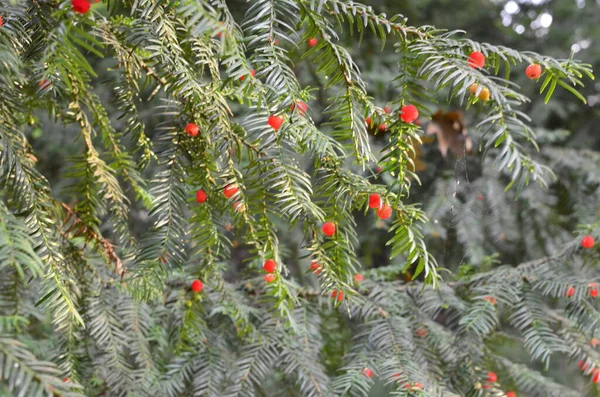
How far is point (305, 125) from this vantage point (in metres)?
0.58

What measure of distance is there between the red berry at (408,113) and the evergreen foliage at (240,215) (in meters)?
0.02

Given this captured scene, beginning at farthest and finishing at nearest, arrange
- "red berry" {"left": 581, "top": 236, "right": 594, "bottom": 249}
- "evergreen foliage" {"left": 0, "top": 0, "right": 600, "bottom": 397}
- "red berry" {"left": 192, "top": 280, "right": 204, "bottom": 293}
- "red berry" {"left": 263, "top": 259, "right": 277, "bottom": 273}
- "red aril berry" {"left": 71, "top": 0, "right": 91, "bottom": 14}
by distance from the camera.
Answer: "red berry" {"left": 581, "top": 236, "right": 594, "bottom": 249} < "red berry" {"left": 192, "top": 280, "right": 204, "bottom": 293} < "red berry" {"left": 263, "top": 259, "right": 277, "bottom": 273} < "evergreen foliage" {"left": 0, "top": 0, "right": 600, "bottom": 397} < "red aril berry" {"left": 71, "top": 0, "right": 91, "bottom": 14}

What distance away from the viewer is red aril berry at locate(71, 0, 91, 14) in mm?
465

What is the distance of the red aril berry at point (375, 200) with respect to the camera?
0.59 metres

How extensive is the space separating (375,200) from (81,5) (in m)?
0.36

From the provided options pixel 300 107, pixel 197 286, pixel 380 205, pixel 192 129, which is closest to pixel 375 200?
pixel 380 205

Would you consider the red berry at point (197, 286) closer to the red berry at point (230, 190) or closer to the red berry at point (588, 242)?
the red berry at point (230, 190)

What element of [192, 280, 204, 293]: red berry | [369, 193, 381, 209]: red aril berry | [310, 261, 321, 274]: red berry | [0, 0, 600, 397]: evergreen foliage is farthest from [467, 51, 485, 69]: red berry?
[192, 280, 204, 293]: red berry

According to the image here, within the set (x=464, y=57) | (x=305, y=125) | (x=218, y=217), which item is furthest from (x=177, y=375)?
(x=464, y=57)

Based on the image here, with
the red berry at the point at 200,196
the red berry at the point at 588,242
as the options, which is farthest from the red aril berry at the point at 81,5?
the red berry at the point at 588,242

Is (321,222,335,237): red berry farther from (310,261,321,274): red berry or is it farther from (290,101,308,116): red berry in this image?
(290,101,308,116): red berry

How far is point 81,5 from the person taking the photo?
47 cm

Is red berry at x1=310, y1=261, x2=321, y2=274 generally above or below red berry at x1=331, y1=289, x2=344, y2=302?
above

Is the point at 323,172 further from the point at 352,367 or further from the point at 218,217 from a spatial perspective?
the point at 352,367
